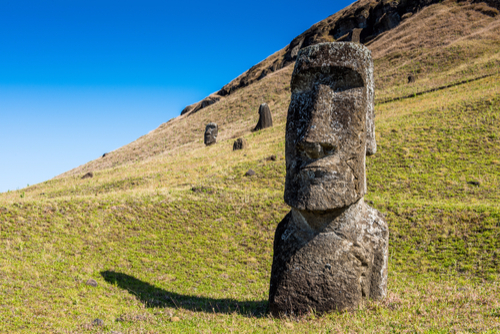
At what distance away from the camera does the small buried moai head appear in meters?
6.27

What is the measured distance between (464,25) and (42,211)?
57.1m

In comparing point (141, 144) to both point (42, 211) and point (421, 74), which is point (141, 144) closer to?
point (421, 74)

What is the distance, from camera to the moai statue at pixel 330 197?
20.6 ft

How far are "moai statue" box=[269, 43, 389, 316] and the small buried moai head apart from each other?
16mm

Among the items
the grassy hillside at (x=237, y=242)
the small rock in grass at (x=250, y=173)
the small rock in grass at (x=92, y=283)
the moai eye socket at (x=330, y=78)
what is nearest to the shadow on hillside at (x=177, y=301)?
the grassy hillside at (x=237, y=242)

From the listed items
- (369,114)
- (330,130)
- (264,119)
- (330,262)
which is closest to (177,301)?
(330,262)

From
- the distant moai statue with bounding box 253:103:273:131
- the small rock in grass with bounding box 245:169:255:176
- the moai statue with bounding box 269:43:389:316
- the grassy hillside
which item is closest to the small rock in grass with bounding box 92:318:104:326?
the grassy hillside

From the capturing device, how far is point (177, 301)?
26.9 feet

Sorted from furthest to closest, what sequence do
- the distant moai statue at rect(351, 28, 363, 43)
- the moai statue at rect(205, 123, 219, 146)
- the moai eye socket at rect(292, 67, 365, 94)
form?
the distant moai statue at rect(351, 28, 363, 43) < the moai statue at rect(205, 123, 219, 146) < the moai eye socket at rect(292, 67, 365, 94)

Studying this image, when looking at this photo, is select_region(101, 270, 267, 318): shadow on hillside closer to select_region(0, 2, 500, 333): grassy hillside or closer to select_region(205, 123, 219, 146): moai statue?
select_region(0, 2, 500, 333): grassy hillside

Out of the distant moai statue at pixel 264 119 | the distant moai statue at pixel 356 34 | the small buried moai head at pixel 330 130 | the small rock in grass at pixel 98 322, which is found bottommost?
the small rock in grass at pixel 98 322

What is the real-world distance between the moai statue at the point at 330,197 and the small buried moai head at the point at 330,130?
2 cm

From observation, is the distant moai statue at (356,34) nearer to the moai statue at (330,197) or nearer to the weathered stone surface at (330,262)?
the moai statue at (330,197)

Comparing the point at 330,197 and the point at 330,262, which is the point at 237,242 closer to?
the point at 330,262
